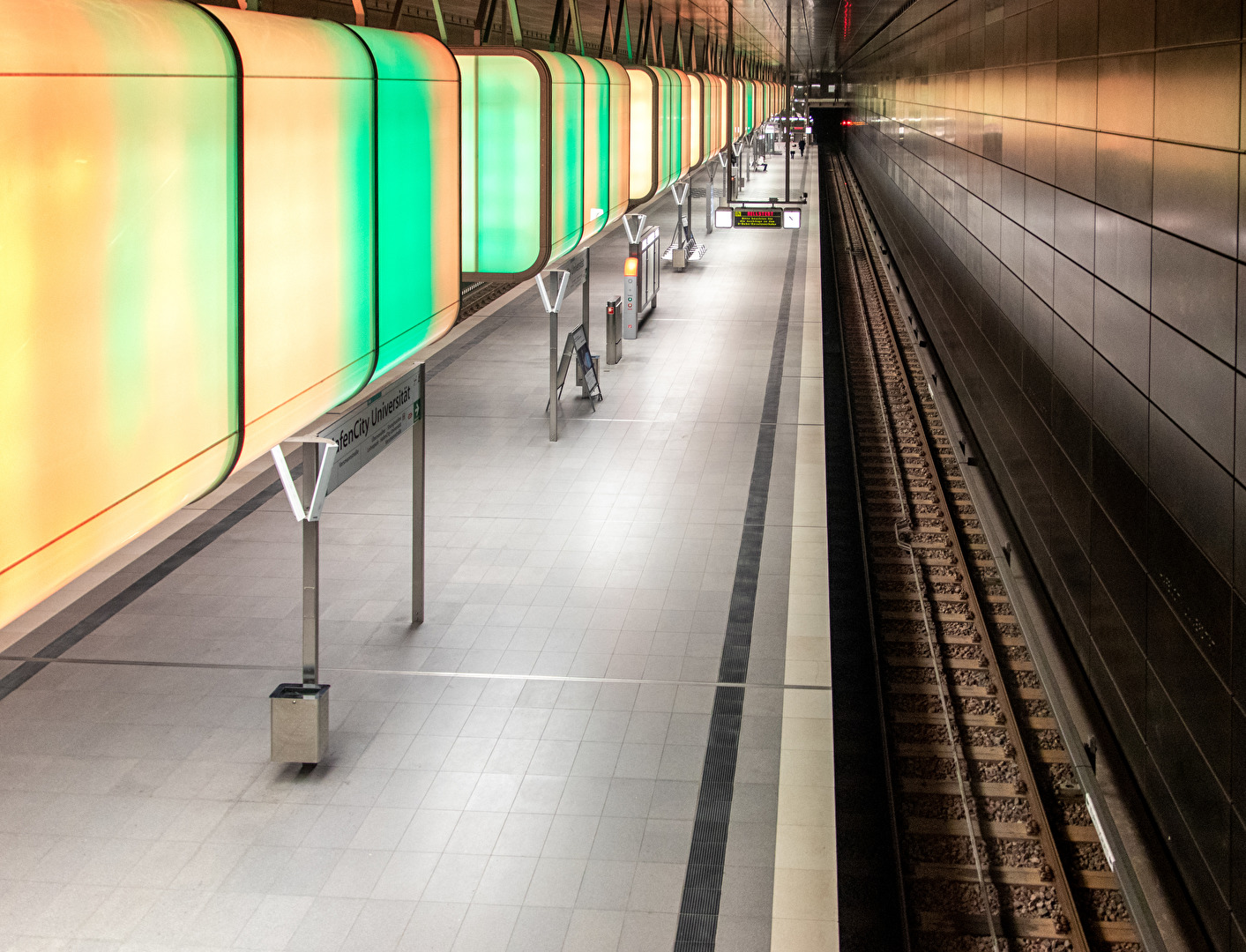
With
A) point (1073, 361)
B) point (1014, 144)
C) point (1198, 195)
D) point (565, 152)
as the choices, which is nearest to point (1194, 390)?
point (1198, 195)

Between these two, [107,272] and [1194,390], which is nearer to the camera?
[107,272]

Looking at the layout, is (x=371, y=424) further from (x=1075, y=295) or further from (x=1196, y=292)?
(x=1075, y=295)

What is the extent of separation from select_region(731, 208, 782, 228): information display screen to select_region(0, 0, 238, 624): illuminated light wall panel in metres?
20.2

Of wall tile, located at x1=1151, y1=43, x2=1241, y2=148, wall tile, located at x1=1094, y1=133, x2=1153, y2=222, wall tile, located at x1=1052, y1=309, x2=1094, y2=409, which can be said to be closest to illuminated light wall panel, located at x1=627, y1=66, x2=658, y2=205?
wall tile, located at x1=1052, y1=309, x2=1094, y2=409

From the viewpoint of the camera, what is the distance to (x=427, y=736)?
24.2ft

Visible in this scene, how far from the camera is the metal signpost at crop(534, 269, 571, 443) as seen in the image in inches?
532

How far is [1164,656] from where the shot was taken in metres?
6.39

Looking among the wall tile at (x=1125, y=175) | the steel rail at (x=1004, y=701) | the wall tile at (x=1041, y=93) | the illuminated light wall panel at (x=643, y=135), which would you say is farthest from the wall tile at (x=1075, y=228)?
the illuminated light wall panel at (x=643, y=135)

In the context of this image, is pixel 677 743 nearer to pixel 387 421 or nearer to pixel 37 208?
pixel 387 421

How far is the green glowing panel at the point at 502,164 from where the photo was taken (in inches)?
256

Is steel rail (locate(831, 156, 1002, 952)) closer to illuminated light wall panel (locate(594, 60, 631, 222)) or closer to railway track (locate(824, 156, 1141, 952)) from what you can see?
railway track (locate(824, 156, 1141, 952))

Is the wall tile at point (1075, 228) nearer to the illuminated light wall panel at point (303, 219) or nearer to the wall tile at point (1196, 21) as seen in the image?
the wall tile at point (1196, 21)

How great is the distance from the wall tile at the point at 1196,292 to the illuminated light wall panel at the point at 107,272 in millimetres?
4199

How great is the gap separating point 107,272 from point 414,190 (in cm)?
254
